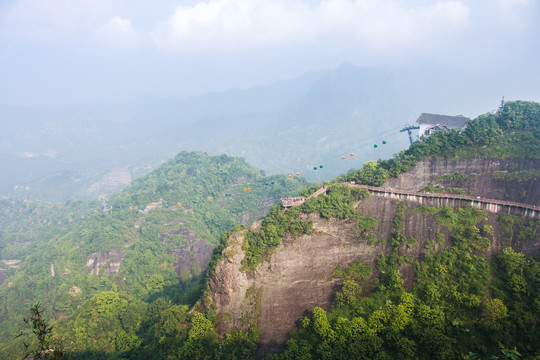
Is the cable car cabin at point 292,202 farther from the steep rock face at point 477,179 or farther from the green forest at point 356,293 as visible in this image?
the steep rock face at point 477,179

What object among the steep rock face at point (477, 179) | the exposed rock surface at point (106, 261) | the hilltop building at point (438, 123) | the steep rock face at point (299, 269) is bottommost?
the exposed rock surface at point (106, 261)

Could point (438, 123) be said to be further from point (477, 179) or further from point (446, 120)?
point (477, 179)

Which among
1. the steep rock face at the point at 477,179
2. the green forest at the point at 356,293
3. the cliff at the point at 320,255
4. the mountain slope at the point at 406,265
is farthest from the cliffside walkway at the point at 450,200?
the steep rock face at the point at 477,179

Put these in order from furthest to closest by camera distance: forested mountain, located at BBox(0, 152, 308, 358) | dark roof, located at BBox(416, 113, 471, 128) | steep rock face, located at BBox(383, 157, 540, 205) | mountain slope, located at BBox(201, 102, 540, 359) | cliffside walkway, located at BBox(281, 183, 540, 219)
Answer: forested mountain, located at BBox(0, 152, 308, 358)
dark roof, located at BBox(416, 113, 471, 128)
steep rock face, located at BBox(383, 157, 540, 205)
cliffside walkway, located at BBox(281, 183, 540, 219)
mountain slope, located at BBox(201, 102, 540, 359)

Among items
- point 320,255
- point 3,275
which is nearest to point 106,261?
point 3,275

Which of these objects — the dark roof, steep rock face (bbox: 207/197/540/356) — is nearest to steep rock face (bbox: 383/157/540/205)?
steep rock face (bbox: 207/197/540/356)

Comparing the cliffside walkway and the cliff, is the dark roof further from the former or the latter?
the cliffside walkway

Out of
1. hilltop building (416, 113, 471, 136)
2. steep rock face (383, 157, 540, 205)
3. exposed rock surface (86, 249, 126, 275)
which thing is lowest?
exposed rock surface (86, 249, 126, 275)
